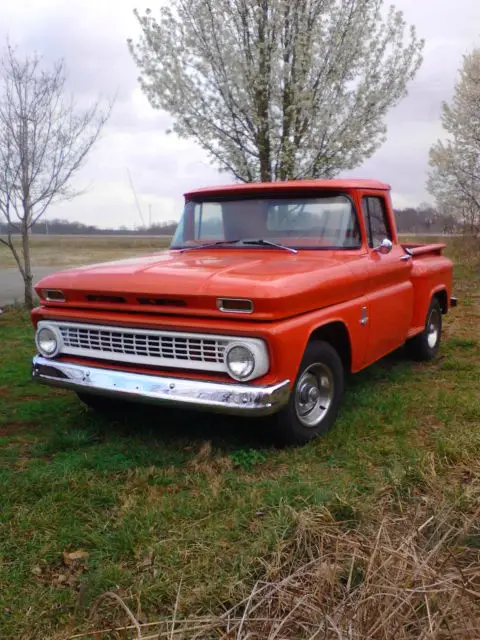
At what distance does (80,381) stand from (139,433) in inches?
24.0

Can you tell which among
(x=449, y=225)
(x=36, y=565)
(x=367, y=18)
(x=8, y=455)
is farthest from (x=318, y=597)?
(x=449, y=225)

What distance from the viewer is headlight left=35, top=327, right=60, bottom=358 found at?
4.11 m

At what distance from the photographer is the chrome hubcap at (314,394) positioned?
3916 mm

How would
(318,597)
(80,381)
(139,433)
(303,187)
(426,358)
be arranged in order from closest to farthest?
1. (318,597)
2. (80,381)
3. (139,433)
4. (303,187)
5. (426,358)

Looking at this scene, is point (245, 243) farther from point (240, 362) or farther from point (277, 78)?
point (277, 78)

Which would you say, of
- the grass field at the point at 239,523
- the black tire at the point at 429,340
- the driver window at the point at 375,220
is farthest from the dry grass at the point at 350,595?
the black tire at the point at 429,340

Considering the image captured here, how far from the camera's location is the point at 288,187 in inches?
187

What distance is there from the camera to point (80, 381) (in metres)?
3.90

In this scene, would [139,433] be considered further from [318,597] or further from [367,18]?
[367,18]

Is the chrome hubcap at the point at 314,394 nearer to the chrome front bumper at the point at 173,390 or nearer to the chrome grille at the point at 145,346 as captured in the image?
the chrome front bumper at the point at 173,390

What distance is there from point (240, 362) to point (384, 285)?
1928mm

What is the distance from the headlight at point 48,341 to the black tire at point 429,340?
3594mm

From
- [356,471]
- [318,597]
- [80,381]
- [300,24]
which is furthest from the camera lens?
[300,24]

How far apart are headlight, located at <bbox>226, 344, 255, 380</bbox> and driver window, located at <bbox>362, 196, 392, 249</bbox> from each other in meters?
1.90
